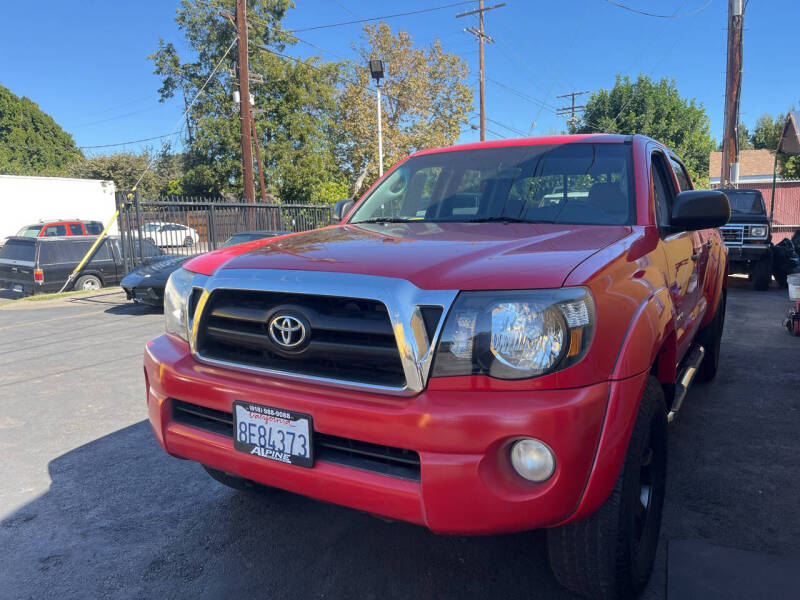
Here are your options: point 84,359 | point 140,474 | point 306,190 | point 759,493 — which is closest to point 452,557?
point 759,493

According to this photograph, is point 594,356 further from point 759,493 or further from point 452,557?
point 759,493

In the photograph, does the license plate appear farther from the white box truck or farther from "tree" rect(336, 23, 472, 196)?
"tree" rect(336, 23, 472, 196)

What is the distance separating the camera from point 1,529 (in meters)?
2.86

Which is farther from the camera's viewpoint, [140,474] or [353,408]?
[140,474]

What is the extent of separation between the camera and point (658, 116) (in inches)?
1599

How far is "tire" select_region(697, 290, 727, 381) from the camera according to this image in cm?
467

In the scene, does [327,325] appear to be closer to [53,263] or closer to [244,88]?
[53,263]

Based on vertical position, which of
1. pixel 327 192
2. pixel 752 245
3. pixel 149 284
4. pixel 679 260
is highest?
pixel 327 192

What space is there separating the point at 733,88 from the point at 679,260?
48.4 feet

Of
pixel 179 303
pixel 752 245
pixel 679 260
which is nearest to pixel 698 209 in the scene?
pixel 679 260

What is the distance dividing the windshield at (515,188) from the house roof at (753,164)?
5021 centimetres

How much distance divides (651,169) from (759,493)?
1.77m

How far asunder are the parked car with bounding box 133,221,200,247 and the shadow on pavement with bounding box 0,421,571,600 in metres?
12.1

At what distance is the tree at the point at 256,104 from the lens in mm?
32844
